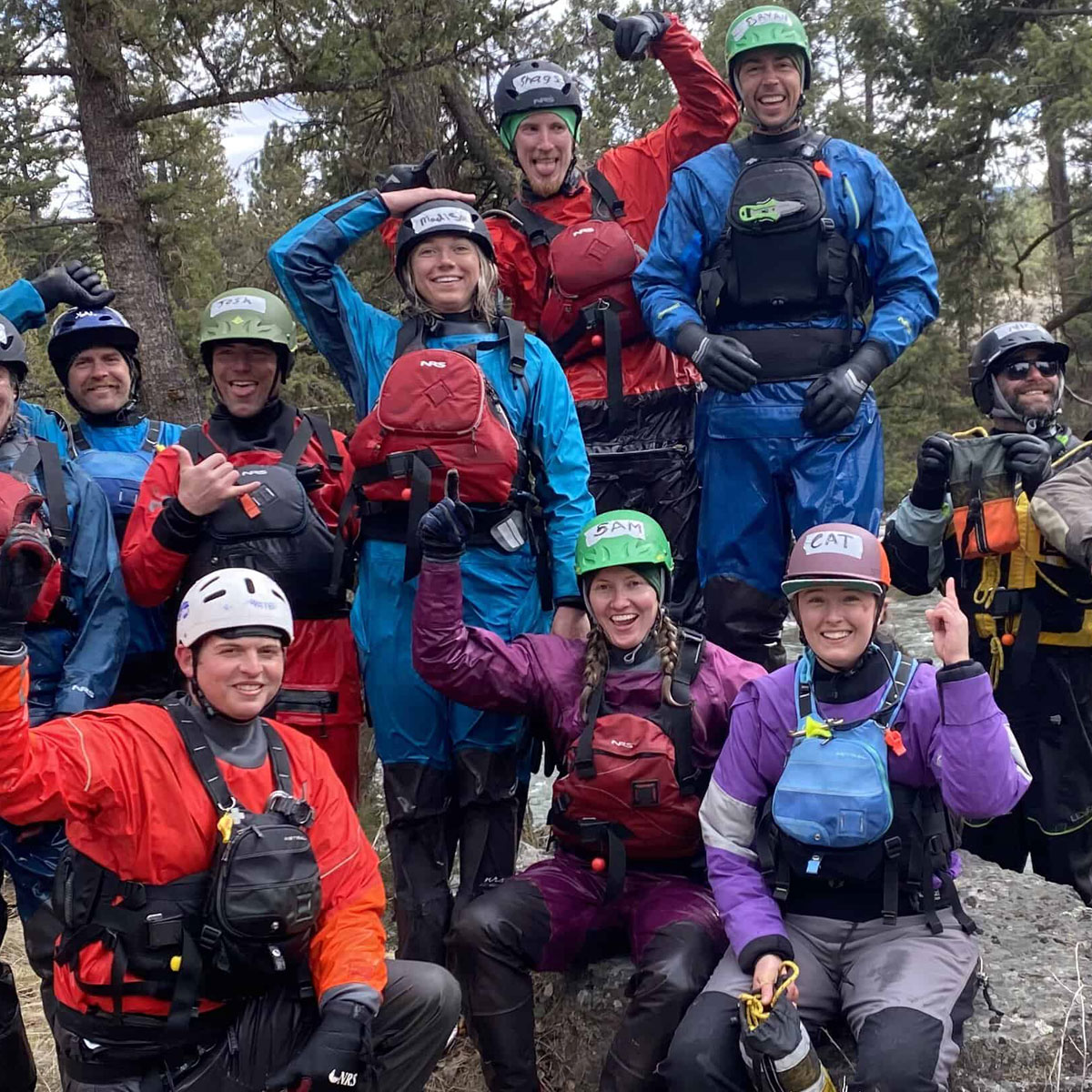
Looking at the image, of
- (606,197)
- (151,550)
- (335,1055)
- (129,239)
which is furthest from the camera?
(129,239)

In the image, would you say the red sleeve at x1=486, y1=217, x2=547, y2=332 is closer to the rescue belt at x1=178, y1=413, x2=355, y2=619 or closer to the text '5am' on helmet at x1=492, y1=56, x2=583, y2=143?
the text '5am' on helmet at x1=492, y1=56, x2=583, y2=143

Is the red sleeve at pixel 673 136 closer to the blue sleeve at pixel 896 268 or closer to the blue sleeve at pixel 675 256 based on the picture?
the blue sleeve at pixel 675 256

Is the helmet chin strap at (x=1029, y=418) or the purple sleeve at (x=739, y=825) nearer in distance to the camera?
the purple sleeve at (x=739, y=825)

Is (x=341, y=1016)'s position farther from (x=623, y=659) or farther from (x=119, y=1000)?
(x=623, y=659)

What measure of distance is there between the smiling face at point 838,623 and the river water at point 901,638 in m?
4.39

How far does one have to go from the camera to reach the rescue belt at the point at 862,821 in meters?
3.69

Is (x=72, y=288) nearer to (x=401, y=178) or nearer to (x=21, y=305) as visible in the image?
(x=21, y=305)

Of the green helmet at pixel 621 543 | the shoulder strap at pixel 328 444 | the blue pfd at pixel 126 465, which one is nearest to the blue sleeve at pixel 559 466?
the green helmet at pixel 621 543

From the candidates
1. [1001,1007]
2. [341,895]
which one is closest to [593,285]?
[341,895]

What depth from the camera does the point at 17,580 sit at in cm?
330

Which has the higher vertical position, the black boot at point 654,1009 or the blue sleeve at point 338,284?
the blue sleeve at point 338,284

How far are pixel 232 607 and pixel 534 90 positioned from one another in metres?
3.01

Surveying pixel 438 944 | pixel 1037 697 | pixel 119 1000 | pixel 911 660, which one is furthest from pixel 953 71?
pixel 119 1000

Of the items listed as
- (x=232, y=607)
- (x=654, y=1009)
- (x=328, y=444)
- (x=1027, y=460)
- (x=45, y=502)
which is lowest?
(x=654, y=1009)
